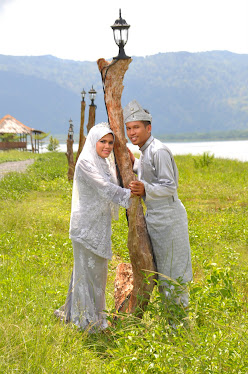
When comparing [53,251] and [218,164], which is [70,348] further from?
[218,164]

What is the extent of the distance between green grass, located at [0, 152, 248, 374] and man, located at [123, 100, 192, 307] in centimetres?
25

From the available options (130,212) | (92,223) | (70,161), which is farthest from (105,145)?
(70,161)

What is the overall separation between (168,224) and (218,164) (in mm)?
18117

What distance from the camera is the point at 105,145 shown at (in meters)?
4.27

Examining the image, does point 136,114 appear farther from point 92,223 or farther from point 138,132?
point 92,223

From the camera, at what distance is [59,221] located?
9680 millimetres

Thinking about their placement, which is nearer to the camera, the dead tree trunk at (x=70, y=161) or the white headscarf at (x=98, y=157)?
the white headscarf at (x=98, y=157)

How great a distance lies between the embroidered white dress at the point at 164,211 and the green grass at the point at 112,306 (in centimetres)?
31

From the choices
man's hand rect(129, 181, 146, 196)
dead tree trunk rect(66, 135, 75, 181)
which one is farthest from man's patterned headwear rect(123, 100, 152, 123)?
dead tree trunk rect(66, 135, 75, 181)

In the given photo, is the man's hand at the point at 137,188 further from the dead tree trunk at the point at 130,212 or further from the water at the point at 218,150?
the water at the point at 218,150

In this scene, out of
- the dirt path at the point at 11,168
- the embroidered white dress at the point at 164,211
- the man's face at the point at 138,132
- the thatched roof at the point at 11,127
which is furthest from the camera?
the thatched roof at the point at 11,127

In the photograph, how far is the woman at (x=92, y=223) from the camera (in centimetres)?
425

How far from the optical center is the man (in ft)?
13.2

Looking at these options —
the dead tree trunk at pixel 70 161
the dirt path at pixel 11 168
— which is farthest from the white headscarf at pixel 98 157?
the dirt path at pixel 11 168
